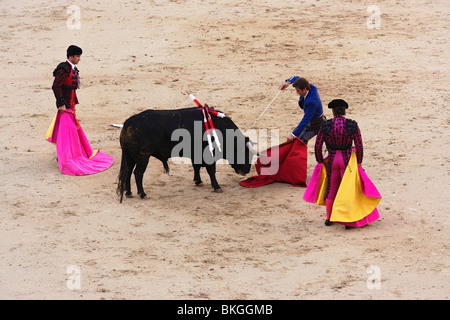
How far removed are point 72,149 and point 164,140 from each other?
1701mm

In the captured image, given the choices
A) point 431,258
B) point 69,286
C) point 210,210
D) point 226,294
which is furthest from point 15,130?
point 431,258

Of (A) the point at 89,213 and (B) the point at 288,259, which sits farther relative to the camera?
(A) the point at 89,213

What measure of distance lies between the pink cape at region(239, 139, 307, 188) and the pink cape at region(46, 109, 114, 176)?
2.02m

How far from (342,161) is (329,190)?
13.8 inches

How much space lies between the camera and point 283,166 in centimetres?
1004

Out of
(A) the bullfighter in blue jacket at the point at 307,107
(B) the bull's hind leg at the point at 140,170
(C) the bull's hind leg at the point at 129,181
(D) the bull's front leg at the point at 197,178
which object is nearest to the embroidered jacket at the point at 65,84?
(C) the bull's hind leg at the point at 129,181

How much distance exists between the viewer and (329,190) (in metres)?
8.62

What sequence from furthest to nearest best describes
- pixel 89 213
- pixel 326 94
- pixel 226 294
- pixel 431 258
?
pixel 326 94, pixel 89 213, pixel 431 258, pixel 226 294

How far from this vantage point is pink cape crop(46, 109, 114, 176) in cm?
1062

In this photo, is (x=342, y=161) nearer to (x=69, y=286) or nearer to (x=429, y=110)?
(x=69, y=286)

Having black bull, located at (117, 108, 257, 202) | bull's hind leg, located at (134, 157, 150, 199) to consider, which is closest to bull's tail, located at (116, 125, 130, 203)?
black bull, located at (117, 108, 257, 202)

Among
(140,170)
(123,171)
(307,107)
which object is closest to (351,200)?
(307,107)

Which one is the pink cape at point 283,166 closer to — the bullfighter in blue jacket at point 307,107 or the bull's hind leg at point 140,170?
the bullfighter in blue jacket at point 307,107

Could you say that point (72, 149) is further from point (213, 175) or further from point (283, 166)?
point (283, 166)
